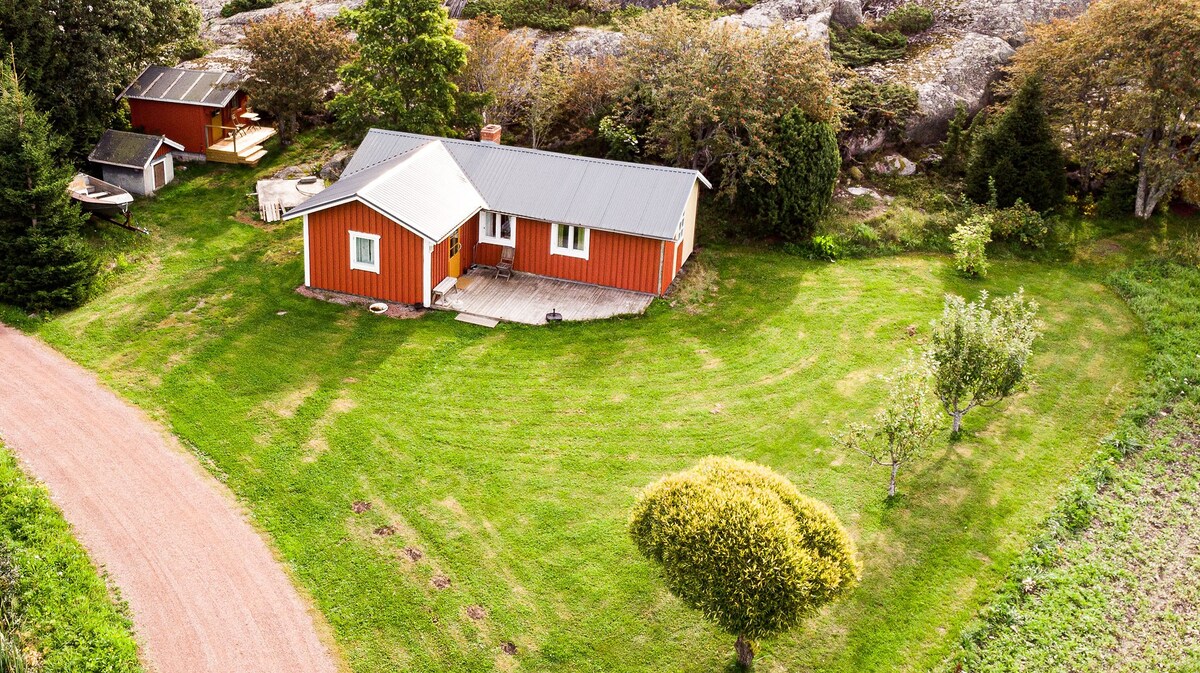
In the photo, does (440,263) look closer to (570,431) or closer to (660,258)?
(660,258)

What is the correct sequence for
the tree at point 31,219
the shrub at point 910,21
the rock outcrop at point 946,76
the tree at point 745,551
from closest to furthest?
1. the tree at point 745,551
2. the tree at point 31,219
3. the rock outcrop at point 946,76
4. the shrub at point 910,21

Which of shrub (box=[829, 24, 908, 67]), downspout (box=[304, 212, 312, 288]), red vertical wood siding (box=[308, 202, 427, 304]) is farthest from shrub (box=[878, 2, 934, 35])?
downspout (box=[304, 212, 312, 288])

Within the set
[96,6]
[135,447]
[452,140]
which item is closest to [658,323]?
[452,140]

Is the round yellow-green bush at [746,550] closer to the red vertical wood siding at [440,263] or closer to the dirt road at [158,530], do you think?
the dirt road at [158,530]

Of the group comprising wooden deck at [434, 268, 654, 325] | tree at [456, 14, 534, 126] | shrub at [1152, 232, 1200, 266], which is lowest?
wooden deck at [434, 268, 654, 325]

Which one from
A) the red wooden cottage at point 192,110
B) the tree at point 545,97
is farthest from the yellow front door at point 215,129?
the tree at point 545,97

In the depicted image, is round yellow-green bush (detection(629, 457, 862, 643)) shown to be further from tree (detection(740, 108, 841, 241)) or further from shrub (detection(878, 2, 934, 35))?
shrub (detection(878, 2, 934, 35))
